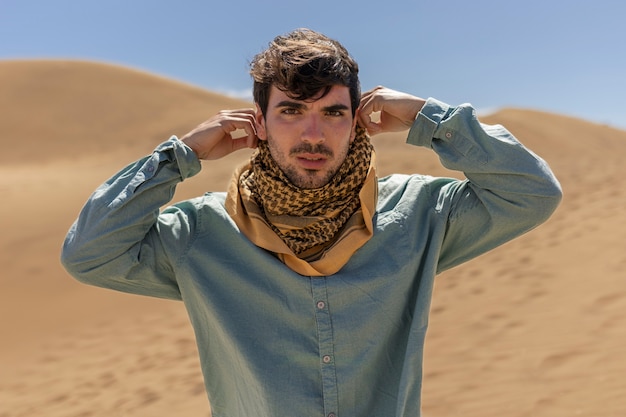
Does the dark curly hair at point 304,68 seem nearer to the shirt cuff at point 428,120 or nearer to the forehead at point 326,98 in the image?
the forehead at point 326,98

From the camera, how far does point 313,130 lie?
187 centimetres

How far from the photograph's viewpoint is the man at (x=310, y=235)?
1855 millimetres

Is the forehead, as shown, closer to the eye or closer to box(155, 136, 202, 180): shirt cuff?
the eye

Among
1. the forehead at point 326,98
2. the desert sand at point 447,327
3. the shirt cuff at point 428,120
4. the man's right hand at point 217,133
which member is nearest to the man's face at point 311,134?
the forehead at point 326,98

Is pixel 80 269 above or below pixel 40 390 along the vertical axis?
above

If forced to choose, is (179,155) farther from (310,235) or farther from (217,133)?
(310,235)

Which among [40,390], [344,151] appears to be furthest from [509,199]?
[40,390]

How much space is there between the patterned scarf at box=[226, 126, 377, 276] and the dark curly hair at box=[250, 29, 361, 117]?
20cm

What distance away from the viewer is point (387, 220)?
77.2 inches

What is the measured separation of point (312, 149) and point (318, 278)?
0.37 metres

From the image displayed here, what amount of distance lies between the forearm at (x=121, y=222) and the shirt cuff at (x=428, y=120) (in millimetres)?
746

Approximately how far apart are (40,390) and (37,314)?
7.38 ft

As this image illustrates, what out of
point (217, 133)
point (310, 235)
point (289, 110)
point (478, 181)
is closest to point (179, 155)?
A: point (217, 133)

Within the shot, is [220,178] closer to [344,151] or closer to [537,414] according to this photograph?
[537,414]
